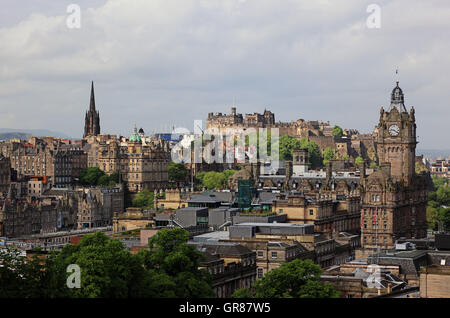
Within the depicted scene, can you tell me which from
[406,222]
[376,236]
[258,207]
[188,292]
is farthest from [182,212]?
[188,292]

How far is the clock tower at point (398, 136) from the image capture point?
465ft

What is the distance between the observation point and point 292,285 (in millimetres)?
72062

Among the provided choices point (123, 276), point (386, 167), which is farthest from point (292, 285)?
point (386, 167)

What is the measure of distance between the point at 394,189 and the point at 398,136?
9.40 meters

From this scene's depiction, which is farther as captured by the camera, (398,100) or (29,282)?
(398,100)

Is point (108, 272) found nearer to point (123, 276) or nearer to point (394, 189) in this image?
point (123, 276)

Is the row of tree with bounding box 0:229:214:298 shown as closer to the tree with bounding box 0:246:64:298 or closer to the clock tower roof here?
the tree with bounding box 0:246:64:298

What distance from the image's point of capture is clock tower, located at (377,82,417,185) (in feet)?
465

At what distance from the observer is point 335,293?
A: 71312mm

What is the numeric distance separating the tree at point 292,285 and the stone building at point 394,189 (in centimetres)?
5794

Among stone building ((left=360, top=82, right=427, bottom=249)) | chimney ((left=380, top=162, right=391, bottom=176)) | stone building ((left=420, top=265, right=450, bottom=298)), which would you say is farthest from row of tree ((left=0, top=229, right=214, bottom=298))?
chimney ((left=380, top=162, right=391, bottom=176))
